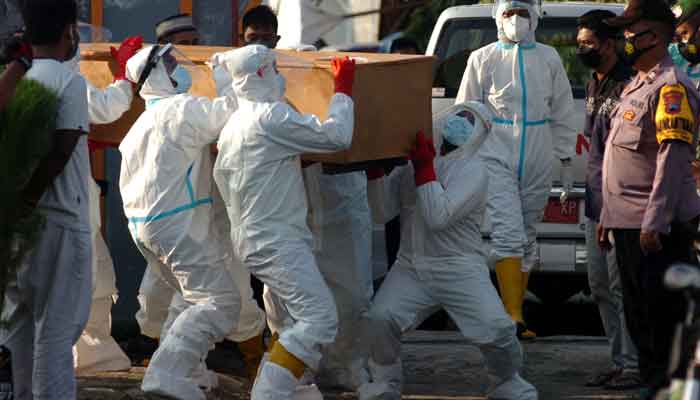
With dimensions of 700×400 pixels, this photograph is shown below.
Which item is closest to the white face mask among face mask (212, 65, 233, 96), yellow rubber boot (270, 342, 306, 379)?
face mask (212, 65, 233, 96)

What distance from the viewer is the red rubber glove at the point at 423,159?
25.7 feet

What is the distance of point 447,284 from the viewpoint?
7945 millimetres

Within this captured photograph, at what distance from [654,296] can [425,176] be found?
3.92 ft

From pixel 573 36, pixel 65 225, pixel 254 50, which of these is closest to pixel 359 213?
pixel 254 50

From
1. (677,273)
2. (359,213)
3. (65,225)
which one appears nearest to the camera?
(677,273)

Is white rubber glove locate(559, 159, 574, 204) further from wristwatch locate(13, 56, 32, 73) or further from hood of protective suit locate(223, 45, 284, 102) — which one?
wristwatch locate(13, 56, 32, 73)

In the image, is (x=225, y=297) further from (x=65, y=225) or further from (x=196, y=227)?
(x=65, y=225)

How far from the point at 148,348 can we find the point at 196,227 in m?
1.91

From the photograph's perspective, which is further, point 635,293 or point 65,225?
point 635,293

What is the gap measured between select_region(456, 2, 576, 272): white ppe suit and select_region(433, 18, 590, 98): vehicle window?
3.52 ft

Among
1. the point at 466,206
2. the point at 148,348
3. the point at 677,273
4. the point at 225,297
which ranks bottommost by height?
the point at 148,348

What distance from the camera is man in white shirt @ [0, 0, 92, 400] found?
6.51m

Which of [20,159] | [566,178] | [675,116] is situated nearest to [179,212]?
[20,159]

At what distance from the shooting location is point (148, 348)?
9.86m
